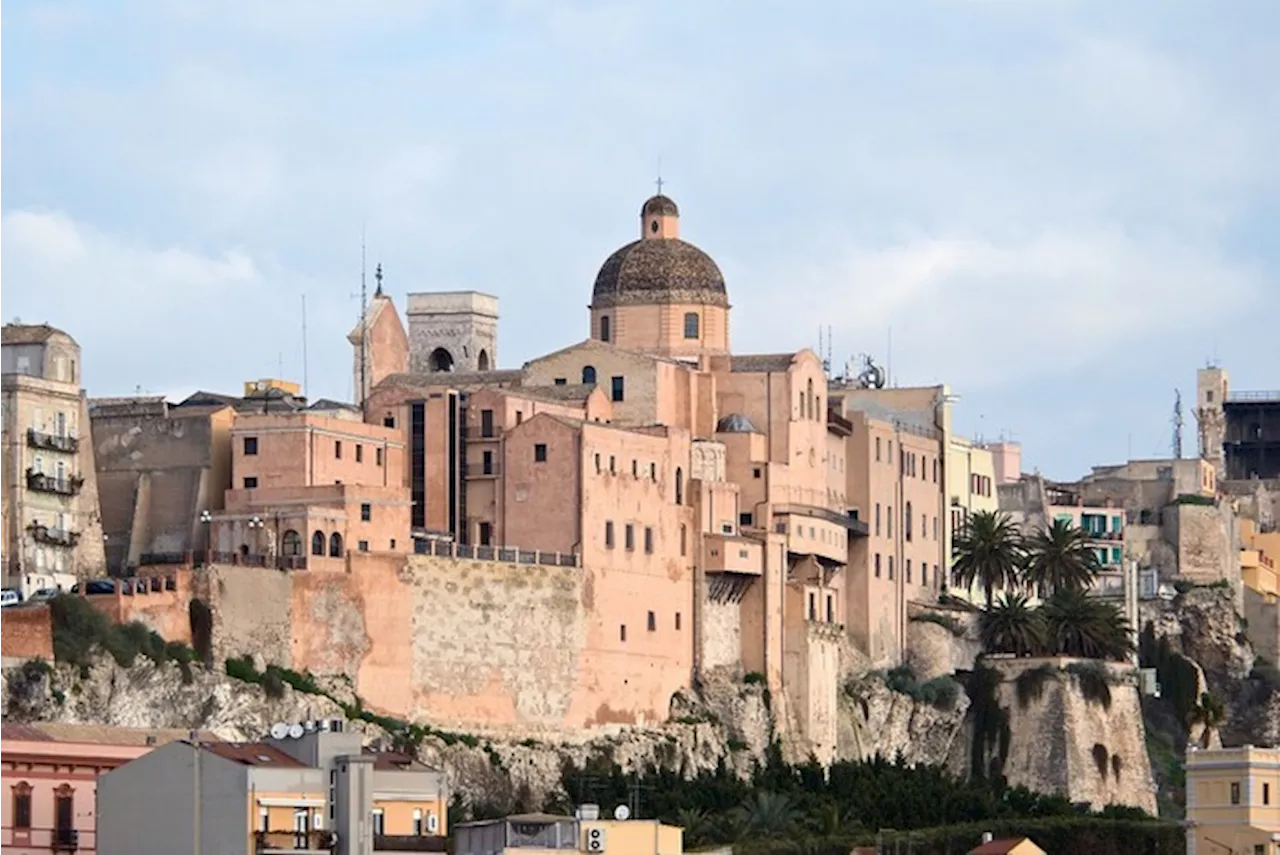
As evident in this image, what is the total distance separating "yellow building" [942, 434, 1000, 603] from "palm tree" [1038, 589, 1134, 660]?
11.2 feet

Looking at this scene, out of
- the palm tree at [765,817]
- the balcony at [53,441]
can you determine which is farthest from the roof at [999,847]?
the balcony at [53,441]

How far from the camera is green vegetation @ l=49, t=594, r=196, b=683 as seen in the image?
11019cm

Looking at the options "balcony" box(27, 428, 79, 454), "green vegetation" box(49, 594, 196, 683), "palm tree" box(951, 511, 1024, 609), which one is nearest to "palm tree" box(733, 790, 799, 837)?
"green vegetation" box(49, 594, 196, 683)

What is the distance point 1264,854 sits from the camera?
114 meters

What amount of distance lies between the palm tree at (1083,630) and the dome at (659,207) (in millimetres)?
17697

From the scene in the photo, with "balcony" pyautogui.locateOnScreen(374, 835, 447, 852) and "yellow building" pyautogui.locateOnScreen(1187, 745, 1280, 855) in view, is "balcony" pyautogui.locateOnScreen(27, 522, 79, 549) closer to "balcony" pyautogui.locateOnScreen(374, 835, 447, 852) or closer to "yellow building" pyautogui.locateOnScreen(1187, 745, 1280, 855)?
"yellow building" pyautogui.locateOnScreen(1187, 745, 1280, 855)

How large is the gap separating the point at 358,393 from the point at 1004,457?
1373 inches

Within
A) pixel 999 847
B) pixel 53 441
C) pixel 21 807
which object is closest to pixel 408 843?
pixel 21 807

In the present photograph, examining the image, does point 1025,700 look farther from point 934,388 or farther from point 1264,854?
point 1264,854

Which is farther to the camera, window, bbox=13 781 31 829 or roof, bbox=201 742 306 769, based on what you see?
window, bbox=13 781 31 829

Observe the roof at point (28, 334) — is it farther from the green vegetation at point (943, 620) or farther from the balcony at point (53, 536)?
the green vegetation at point (943, 620)

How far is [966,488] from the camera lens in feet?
491

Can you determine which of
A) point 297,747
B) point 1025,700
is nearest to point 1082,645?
point 1025,700

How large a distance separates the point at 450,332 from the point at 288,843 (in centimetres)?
5940
